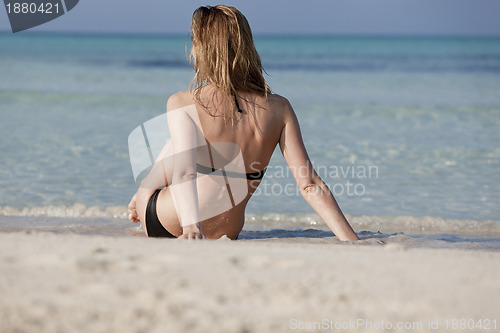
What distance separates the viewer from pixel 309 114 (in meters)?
10.1

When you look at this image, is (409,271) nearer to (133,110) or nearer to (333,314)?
(333,314)

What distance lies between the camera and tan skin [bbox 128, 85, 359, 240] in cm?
273

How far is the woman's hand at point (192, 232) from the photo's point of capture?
2.46 meters

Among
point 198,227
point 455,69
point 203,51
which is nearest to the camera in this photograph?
point 198,227

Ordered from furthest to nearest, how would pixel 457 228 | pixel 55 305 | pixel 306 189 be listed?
pixel 457 228 < pixel 306 189 < pixel 55 305

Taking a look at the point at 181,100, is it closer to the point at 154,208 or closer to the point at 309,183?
the point at 154,208

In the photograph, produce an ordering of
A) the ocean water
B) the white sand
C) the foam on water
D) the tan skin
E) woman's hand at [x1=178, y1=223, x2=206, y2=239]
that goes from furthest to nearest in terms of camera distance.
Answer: the ocean water < the foam on water < the tan skin < woman's hand at [x1=178, y1=223, x2=206, y2=239] < the white sand

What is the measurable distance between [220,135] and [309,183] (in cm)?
50

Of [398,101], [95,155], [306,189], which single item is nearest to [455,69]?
[398,101]

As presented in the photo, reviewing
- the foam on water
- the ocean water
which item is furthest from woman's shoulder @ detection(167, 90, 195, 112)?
the ocean water

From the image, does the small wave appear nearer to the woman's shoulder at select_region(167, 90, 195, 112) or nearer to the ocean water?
the ocean water

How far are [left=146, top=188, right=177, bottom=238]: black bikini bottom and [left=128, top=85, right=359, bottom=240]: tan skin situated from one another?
0.09ft

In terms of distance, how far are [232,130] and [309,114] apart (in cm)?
749

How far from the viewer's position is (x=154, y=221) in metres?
2.95
